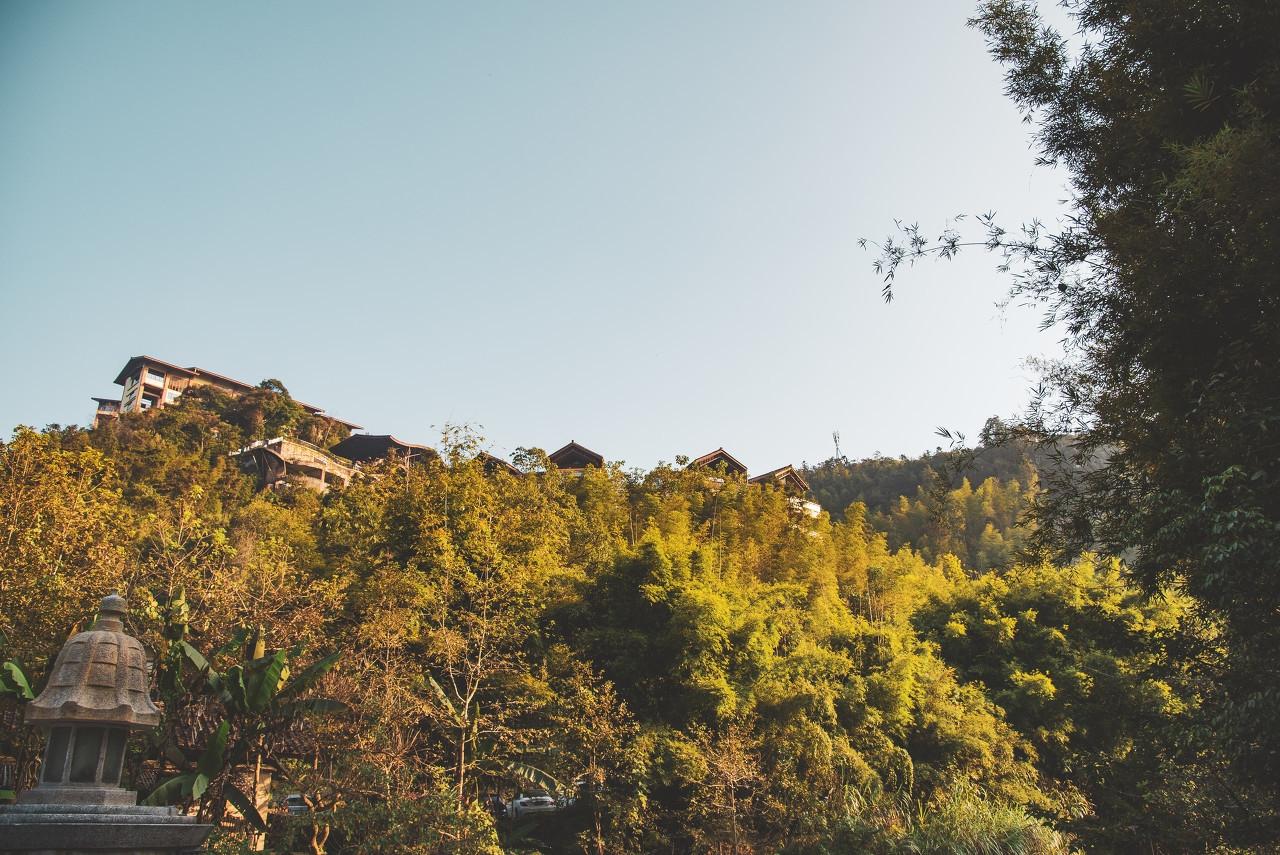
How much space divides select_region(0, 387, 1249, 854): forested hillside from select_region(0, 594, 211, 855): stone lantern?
341cm

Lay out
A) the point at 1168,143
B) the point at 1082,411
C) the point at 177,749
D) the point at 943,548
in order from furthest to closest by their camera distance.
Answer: the point at 943,548 → the point at 177,749 → the point at 1082,411 → the point at 1168,143

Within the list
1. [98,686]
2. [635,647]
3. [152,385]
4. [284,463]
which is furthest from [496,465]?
[152,385]


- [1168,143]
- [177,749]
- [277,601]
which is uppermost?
[1168,143]

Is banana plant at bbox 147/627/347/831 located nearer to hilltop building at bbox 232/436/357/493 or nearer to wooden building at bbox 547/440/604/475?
wooden building at bbox 547/440/604/475

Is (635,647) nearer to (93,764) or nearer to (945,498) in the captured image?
(945,498)

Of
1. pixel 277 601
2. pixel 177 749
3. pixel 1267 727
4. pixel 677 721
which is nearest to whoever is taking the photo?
pixel 1267 727

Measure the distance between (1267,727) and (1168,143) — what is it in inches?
128

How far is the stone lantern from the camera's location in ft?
13.2

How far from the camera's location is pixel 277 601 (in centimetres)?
1041

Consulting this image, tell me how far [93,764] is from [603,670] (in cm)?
862

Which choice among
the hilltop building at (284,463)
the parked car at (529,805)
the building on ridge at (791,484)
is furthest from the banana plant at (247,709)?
the hilltop building at (284,463)

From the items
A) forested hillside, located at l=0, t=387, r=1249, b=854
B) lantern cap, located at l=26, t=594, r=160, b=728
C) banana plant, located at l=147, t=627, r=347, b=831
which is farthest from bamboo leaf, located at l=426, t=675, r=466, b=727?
lantern cap, located at l=26, t=594, r=160, b=728

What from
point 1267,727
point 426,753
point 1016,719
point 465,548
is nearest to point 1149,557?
point 1267,727

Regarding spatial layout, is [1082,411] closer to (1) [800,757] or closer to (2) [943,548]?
(1) [800,757]
